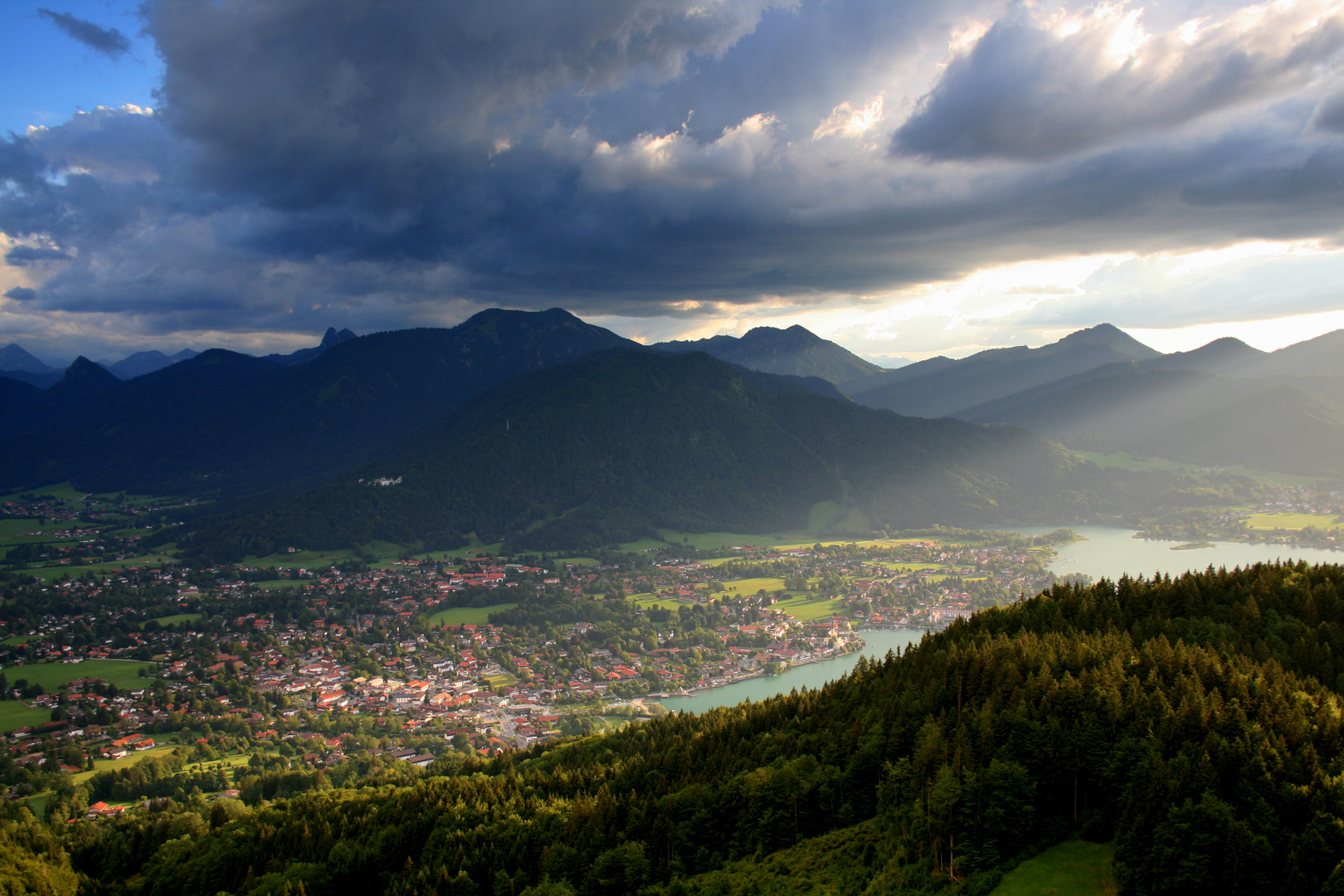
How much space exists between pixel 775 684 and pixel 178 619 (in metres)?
79.6

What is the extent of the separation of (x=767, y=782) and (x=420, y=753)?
36076 millimetres

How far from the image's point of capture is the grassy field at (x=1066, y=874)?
20.7 metres

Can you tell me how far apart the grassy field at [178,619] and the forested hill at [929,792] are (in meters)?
58.8

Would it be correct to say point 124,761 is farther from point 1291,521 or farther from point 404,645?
point 1291,521

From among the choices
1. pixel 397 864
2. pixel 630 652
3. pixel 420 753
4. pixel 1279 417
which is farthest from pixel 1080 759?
pixel 1279 417

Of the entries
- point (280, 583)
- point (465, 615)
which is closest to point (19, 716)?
point (465, 615)

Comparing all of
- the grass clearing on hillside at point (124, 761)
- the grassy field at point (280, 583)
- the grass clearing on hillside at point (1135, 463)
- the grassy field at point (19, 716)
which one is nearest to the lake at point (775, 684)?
the grass clearing on hillside at point (124, 761)

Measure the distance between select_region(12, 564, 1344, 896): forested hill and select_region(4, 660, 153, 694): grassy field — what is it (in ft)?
119

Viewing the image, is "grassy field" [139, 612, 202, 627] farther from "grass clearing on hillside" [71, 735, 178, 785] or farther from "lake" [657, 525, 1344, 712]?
"lake" [657, 525, 1344, 712]

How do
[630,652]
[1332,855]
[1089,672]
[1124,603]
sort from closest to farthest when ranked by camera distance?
[1332,855]
[1089,672]
[1124,603]
[630,652]

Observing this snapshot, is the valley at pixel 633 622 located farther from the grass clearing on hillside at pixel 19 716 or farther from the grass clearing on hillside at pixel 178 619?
the grass clearing on hillside at pixel 178 619

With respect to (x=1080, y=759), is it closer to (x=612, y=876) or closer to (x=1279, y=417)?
(x=612, y=876)

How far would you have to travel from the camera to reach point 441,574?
4811 inches

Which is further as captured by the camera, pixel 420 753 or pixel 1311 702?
pixel 420 753
